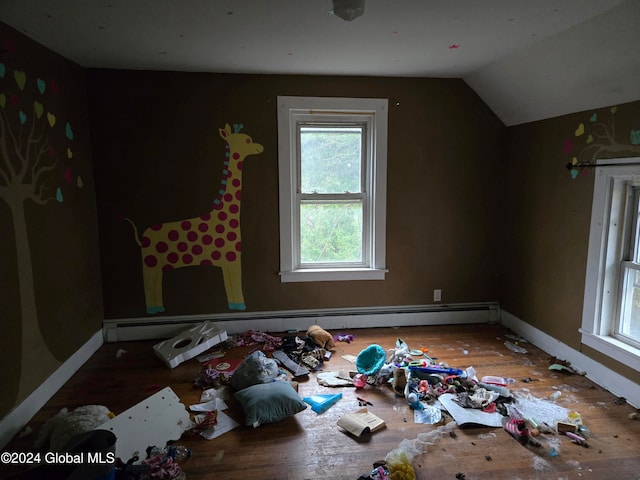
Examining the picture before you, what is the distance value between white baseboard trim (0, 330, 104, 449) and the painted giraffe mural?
1.91ft

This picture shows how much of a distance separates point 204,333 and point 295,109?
81.9 inches

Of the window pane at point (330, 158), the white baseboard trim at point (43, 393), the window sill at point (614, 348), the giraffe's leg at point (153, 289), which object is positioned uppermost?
the window pane at point (330, 158)

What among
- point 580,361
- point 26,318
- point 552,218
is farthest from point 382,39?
point 26,318

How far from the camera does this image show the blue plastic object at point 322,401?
2.53m

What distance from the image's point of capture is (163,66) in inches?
128

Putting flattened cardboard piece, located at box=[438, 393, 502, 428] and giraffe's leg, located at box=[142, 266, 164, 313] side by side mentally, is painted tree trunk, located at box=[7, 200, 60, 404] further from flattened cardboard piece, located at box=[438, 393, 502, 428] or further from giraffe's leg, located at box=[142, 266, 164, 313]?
flattened cardboard piece, located at box=[438, 393, 502, 428]

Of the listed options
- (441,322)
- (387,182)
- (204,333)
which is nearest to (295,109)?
(387,182)

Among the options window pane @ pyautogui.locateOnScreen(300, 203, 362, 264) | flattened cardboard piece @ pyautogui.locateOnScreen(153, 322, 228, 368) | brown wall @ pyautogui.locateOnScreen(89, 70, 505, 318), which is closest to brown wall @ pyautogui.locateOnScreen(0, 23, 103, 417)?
brown wall @ pyautogui.locateOnScreen(89, 70, 505, 318)

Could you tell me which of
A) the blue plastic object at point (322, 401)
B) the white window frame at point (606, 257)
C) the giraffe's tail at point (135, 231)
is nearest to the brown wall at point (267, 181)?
the giraffe's tail at point (135, 231)

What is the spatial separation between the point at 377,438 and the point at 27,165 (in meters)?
2.65

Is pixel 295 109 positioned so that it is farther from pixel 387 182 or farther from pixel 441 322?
pixel 441 322

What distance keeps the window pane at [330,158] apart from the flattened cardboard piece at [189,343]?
1476 millimetres

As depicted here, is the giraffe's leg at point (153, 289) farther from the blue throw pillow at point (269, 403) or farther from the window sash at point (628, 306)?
the window sash at point (628, 306)

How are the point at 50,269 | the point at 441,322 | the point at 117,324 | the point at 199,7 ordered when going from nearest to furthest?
the point at 199,7 → the point at 50,269 → the point at 117,324 → the point at 441,322
